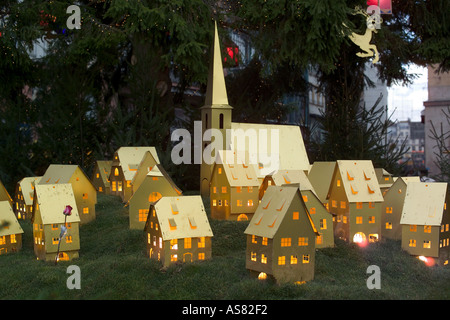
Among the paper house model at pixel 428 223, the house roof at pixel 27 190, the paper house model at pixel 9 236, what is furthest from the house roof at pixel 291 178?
the house roof at pixel 27 190

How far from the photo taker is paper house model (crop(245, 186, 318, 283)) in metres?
14.1

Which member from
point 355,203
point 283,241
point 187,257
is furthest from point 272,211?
point 355,203

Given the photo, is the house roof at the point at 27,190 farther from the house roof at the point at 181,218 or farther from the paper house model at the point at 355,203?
the paper house model at the point at 355,203

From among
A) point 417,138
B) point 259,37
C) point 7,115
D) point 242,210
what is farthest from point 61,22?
point 417,138

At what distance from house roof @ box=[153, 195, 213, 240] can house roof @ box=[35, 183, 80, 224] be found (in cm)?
311

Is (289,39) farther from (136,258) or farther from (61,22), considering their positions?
(136,258)

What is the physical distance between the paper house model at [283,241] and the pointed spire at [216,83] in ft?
36.5

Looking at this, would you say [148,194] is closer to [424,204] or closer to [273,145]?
[273,145]

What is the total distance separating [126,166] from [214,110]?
4549mm

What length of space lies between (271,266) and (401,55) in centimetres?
1878

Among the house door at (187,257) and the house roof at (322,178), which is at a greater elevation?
the house roof at (322,178)

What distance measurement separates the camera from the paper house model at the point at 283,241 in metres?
14.1

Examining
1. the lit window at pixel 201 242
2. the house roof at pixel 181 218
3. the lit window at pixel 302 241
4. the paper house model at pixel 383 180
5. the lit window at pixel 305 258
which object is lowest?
the lit window at pixel 305 258

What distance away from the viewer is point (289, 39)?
26.2 metres
